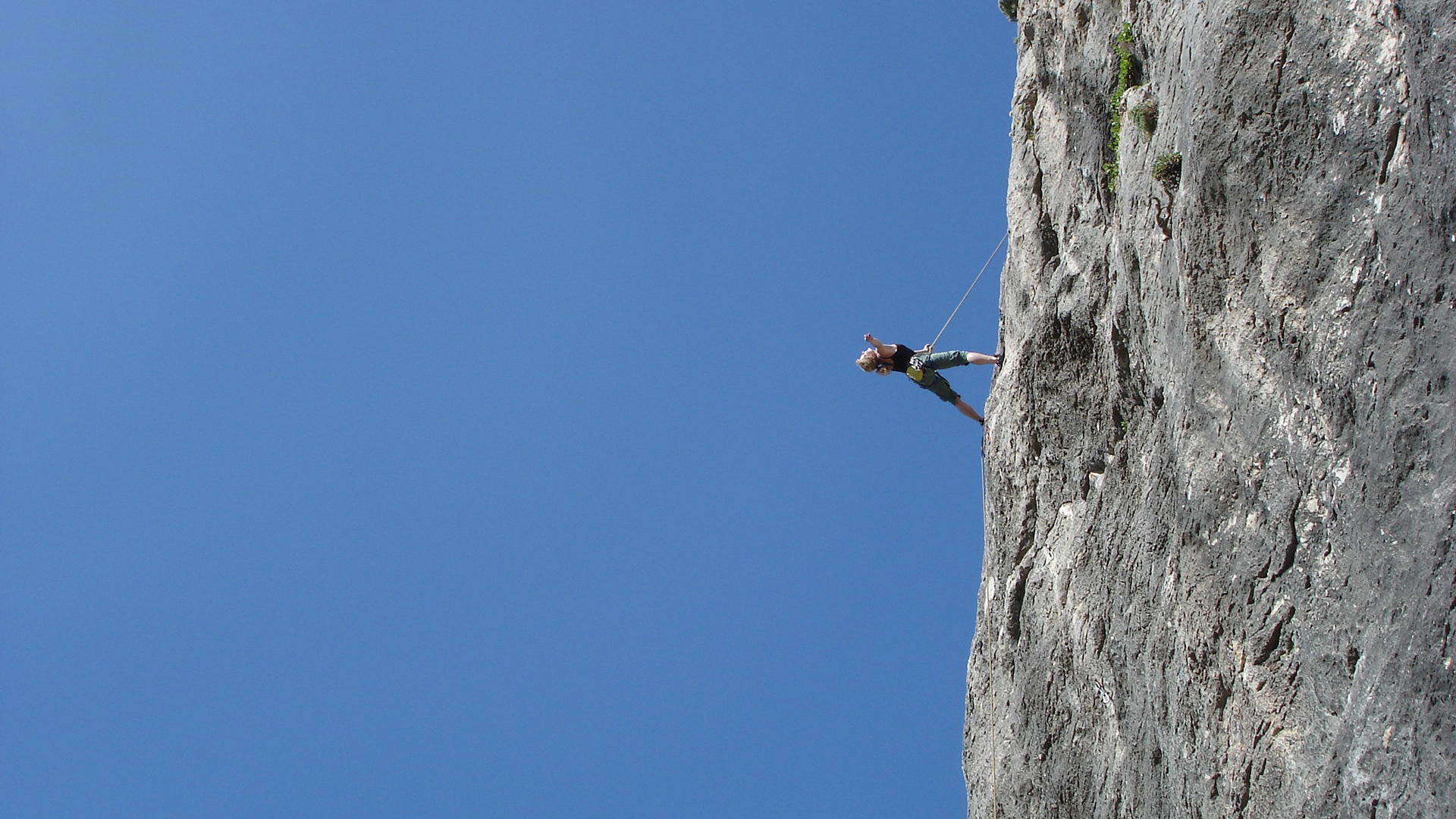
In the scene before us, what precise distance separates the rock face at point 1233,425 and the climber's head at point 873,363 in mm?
2763

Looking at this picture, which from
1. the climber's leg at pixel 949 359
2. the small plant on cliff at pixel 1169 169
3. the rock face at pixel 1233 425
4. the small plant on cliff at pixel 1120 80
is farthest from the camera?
the climber's leg at pixel 949 359

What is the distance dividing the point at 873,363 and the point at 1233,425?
6999 mm

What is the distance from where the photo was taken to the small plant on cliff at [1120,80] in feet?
31.6

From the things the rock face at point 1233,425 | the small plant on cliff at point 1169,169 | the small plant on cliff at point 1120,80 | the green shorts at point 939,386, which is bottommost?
the rock face at point 1233,425

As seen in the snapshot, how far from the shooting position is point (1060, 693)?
1016cm

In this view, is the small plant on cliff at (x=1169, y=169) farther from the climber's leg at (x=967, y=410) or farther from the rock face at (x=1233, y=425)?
the climber's leg at (x=967, y=410)

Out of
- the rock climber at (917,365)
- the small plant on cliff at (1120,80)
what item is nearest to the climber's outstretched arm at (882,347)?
the rock climber at (917,365)

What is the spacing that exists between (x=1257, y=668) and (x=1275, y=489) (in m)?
1.19

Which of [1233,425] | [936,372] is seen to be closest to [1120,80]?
[1233,425]

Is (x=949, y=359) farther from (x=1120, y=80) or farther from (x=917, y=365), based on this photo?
(x=1120, y=80)

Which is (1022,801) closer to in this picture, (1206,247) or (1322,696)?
(1322,696)

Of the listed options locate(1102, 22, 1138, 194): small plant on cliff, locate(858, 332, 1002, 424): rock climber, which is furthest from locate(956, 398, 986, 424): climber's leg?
locate(1102, 22, 1138, 194): small plant on cliff

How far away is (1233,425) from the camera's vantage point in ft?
24.6

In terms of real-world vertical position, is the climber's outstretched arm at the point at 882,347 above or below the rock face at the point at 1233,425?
above
